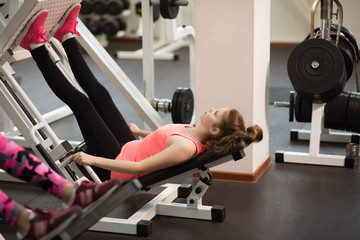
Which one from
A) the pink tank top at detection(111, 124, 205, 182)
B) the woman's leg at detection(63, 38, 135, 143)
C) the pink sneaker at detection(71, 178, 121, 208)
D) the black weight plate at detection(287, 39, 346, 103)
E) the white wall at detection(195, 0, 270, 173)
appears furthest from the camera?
the black weight plate at detection(287, 39, 346, 103)

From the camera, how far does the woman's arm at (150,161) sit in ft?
8.38

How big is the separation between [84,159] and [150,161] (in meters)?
0.28

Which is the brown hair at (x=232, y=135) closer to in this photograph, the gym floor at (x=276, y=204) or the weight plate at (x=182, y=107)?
the gym floor at (x=276, y=204)

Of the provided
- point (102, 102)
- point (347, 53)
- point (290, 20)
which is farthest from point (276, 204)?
point (290, 20)

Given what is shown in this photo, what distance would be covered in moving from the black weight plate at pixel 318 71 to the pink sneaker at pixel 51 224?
77.3 inches

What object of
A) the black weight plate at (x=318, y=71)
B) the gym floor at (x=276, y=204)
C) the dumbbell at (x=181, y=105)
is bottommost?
the gym floor at (x=276, y=204)

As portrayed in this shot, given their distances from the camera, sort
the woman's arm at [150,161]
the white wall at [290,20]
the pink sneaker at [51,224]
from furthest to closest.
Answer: the white wall at [290,20] < the woman's arm at [150,161] < the pink sneaker at [51,224]

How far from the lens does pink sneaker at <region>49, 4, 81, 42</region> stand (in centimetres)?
298

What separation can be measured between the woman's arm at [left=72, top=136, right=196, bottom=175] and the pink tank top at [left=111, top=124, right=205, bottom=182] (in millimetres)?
61

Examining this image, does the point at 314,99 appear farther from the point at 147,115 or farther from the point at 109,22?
the point at 109,22

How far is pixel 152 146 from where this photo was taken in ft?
8.89

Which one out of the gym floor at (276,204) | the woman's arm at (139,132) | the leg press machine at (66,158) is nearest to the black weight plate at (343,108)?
the gym floor at (276,204)

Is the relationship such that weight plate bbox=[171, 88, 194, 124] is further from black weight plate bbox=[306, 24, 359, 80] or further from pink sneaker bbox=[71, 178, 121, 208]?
pink sneaker bbox=[71, 178, 121, 208]

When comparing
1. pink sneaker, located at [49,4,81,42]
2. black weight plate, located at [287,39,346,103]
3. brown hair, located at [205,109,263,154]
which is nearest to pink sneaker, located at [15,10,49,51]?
pink sneaker, located at [49,4,81,42]
